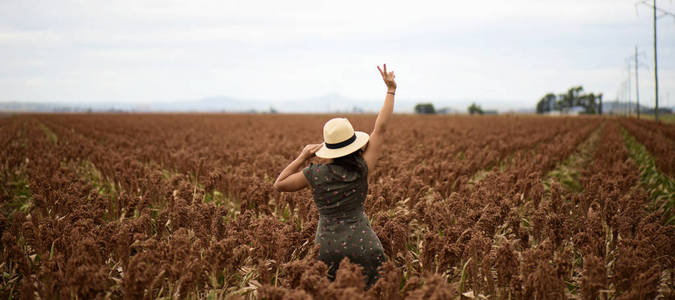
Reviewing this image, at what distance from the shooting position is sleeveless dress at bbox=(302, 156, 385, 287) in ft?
9.98

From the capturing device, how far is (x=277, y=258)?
11.3 ft

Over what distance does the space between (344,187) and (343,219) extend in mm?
277

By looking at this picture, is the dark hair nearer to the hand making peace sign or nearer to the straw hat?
the straw hat

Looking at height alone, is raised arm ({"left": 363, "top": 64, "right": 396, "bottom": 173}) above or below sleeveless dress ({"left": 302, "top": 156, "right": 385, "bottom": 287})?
above

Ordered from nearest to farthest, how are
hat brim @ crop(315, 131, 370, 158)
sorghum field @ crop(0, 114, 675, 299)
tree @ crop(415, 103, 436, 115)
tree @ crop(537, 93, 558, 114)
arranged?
1. sorghum field @ crop(0, 114, 675, 299)
2. hat brim @ crop(315, 131, 370, 158)
3. tree @ crop(415, 103, 436, 115)
4. tree @ crop(537, 93, 558, 114)

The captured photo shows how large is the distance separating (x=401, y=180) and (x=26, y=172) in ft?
25.2

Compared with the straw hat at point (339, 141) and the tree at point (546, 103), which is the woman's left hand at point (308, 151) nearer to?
the straw hat at point (339, 141)

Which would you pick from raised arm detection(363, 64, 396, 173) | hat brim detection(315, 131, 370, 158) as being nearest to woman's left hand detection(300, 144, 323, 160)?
hat brim detection(315, 131, 370, 158)

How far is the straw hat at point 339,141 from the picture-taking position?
291cm

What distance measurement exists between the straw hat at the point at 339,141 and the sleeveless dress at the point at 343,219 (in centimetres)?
15

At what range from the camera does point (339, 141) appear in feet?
9.67

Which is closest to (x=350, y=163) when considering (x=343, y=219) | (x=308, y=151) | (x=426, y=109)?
(x=308, y=151)

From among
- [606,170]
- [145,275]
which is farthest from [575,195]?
[145,275]

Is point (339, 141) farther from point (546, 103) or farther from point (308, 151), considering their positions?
point (546, 103)
